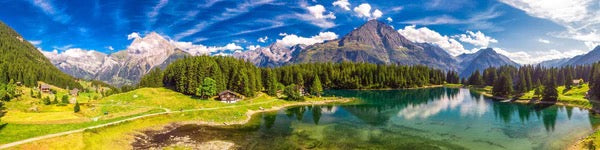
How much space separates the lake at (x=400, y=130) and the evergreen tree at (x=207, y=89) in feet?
98.4

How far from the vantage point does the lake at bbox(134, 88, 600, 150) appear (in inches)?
2151

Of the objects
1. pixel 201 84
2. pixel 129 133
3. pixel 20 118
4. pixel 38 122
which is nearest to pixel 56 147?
pixel 129 133

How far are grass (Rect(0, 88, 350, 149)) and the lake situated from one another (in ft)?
17.1

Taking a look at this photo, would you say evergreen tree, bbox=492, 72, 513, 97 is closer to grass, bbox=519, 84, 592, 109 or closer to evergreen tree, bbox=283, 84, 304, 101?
grass, bbox=519, 84, 592, 109

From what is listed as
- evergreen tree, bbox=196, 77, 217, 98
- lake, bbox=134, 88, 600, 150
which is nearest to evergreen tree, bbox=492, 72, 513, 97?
lake, bbox=134, 88, 600, 150

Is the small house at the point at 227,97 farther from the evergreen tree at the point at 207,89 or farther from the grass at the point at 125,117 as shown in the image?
the evergreen tree at the point at 207,89

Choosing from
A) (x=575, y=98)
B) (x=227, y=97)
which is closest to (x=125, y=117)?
(x=227, y=97)

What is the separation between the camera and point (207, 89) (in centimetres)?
11119

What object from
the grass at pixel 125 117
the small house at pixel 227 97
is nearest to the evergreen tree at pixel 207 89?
the small house at pixel 227 97

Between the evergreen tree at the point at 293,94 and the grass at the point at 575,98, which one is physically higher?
the evergreen tree at the point at 293,94

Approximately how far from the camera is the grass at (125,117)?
161ft

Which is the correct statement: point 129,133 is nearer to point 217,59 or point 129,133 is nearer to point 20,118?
point 20,118

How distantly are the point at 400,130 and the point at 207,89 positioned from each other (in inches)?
2757

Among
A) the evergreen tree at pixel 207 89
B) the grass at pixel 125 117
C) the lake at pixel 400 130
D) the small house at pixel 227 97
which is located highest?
the evergreen tree at pixel 207 89
